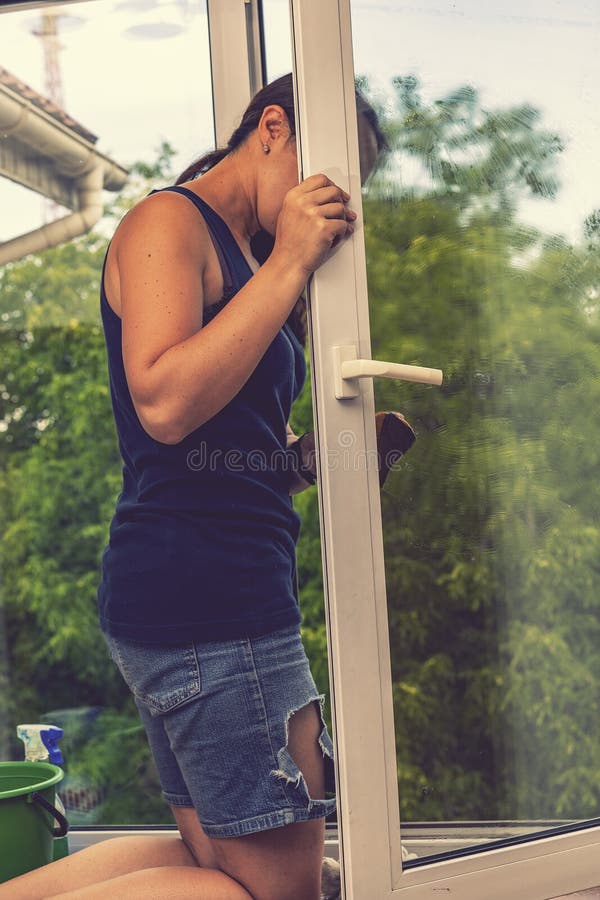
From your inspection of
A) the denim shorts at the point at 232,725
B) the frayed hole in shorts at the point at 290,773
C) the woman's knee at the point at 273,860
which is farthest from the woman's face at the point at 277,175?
the woman's knee at the point at 273,860

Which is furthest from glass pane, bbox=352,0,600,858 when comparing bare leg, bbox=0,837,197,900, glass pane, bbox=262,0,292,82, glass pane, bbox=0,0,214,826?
glass pane, bbox=0,0,214,826

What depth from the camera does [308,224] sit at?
1.29m

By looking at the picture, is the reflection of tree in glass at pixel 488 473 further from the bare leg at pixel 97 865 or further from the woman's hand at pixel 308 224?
the bare leg at pixel 97 865

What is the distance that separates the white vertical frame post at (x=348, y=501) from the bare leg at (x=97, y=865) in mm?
345

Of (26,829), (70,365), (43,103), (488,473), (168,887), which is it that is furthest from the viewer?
(70,365)

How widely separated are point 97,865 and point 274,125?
1.15 meters

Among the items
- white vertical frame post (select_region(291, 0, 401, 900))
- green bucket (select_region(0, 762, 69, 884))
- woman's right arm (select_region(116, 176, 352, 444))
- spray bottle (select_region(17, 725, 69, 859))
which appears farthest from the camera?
spray bottle (select_region(17, 725, 69, 859))

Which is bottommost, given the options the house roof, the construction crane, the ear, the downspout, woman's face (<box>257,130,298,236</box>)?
woman's face (<box>257,130,298,236</box>)

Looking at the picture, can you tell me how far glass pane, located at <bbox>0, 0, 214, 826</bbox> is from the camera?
9.17 feet

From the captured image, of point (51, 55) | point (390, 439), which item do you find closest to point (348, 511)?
point (390, 439)

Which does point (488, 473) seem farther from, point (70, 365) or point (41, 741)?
point (70, 365)

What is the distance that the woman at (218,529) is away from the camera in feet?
4.07

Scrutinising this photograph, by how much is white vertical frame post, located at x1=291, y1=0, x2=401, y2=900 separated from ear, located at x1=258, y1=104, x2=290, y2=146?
2.6 inches

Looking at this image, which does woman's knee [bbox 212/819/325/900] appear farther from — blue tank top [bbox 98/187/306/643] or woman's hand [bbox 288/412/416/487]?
woman's hand [bbox 288/412/416/487]
